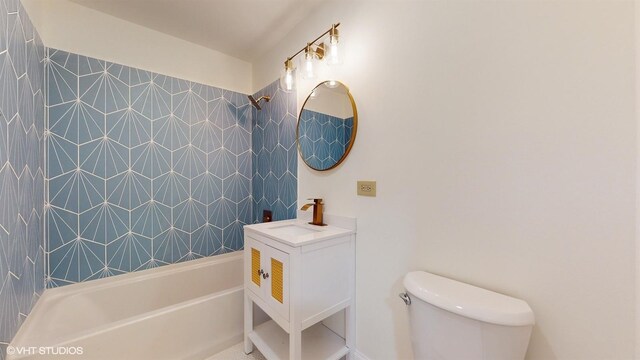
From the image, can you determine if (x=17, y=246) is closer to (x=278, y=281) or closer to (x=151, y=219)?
(x=151, y=219)

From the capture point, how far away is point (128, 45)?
179cm

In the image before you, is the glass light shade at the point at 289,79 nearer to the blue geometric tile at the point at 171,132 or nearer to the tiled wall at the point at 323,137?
the tiled wall at the point at 323,137

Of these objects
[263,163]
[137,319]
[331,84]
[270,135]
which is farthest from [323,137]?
[137,319]

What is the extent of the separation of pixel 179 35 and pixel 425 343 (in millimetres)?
2663

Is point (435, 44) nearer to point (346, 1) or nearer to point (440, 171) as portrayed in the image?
point (440, 171)

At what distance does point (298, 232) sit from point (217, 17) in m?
1.68

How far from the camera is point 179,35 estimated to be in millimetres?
1965

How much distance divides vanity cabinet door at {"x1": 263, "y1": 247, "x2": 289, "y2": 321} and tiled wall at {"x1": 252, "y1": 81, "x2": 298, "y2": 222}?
0.62 m

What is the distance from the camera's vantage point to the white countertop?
1170 mm

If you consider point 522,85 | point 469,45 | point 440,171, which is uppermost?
point 469,45

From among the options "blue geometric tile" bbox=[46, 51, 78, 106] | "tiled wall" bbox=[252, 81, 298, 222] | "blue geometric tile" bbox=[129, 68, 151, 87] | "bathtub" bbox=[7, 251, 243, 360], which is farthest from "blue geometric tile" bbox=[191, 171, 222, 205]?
"blue geometric tile" bbox=[46, 51, 78, 106]

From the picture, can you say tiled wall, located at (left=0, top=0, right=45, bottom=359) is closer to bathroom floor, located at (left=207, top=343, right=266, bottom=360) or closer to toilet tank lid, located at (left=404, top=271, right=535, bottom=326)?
bathroom floor, located at (left=207, top=343, right=266, bottom=360)

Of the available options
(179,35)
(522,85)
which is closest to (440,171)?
(522,85)

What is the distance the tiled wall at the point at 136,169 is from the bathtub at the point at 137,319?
0.12 metres
